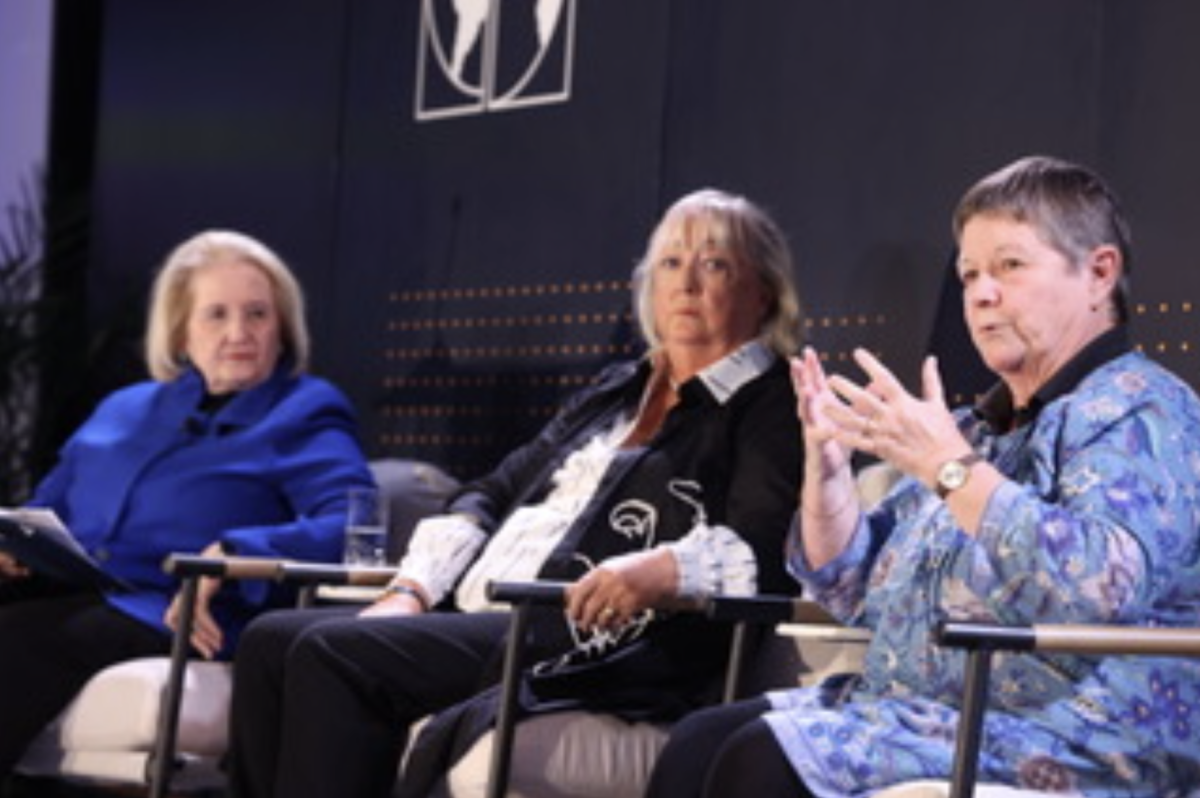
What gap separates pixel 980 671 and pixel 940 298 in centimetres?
164

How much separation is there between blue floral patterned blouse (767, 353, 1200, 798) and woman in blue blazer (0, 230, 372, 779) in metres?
1.89

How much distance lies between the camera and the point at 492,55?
5312 mm

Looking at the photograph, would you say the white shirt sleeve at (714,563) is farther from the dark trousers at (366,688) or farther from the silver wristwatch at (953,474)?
the silver wristwatch at (953,474)

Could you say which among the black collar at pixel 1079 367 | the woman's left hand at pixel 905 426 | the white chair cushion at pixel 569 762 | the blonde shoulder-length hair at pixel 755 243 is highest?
the blonde shoulder-length hair at pixel 755 243

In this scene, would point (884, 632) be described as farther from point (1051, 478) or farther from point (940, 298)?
point (940, 298)

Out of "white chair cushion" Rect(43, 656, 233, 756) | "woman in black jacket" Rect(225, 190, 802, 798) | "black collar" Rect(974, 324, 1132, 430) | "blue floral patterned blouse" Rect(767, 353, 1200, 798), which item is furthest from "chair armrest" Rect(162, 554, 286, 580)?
"black collar" Rect(974, 324, 1132, 430)

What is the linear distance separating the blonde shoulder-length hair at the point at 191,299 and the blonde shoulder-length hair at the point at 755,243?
46.4 inches

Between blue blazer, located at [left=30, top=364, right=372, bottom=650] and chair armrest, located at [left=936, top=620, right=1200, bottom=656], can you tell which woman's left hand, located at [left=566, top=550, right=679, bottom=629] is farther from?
blue blazer, located at [left=30, top=364, right=372, bottom=650]

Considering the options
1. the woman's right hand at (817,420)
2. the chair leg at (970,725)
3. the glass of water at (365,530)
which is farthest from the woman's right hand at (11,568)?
the chair leg at (970,725)

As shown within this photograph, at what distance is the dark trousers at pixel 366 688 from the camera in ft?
12.3

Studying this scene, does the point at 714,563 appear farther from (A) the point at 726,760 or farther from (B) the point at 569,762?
(A) the point at 726,760

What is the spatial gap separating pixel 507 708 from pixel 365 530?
996 millimetres

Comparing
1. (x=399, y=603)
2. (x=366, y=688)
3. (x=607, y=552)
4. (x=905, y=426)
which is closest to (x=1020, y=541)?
(x=905, y=426)

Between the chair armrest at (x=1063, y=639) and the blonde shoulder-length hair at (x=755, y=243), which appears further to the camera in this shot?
the blonde shoulder-length hair at (x=755, y=243)
